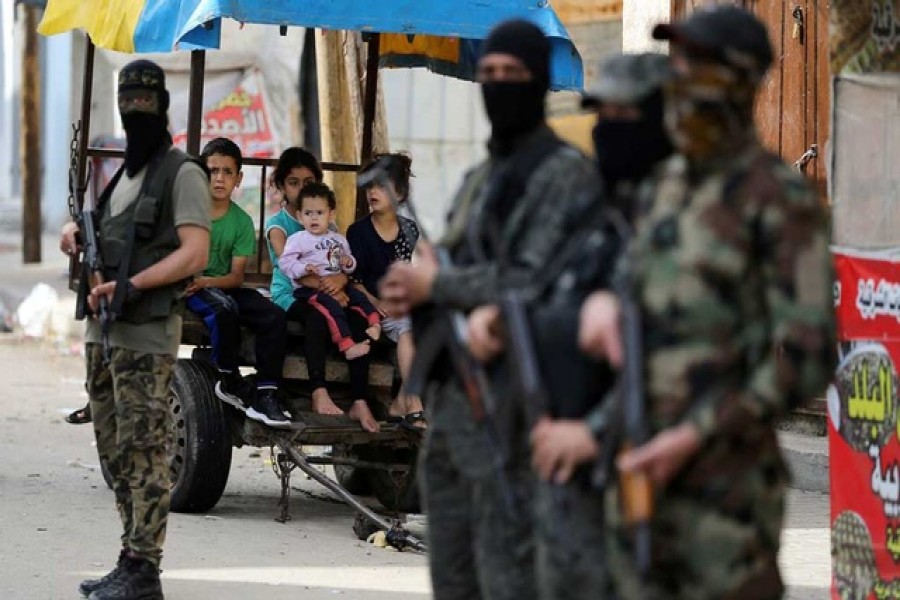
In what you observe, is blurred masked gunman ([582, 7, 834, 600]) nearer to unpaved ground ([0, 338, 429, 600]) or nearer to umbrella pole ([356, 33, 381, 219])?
unpaved ground ([0, 338, 429, 600])

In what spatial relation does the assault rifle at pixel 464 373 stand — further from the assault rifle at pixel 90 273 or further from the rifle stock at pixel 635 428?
the assault rifle at pixel 90 273

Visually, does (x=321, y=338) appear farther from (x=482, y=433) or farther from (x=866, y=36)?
(x=482, y=433)

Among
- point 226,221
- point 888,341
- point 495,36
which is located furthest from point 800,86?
point 495,36

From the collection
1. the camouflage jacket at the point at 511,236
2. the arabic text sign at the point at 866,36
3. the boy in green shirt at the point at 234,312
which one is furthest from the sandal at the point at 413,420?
the camouflage jacket at the point at 511,236

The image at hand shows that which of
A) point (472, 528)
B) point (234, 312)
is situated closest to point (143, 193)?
point (234, 312)

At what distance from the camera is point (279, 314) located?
874 centimetres

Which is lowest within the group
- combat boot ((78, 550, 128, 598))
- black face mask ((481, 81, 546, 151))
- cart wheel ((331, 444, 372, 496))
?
cart wheel ((331, 444, 372, 496))

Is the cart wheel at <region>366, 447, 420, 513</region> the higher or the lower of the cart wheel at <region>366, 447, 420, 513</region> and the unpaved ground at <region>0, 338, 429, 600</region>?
the higher

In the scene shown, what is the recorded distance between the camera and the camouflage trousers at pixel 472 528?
4.32 m

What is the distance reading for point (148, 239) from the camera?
675 cm

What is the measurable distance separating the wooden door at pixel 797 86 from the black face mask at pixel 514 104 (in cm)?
607

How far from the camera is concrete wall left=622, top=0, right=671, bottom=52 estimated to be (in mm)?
11523

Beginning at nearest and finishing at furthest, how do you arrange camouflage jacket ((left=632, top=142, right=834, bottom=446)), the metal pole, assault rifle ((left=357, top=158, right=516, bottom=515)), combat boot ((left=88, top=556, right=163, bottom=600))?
camouflage jacket ((left=632, top=142, right=834, bottom=446)), assault rifle ((left=357, top=158, right=516, bottom=515)), combat boot ((left=88, top=556, right=163, bottom=600)), the metal pole

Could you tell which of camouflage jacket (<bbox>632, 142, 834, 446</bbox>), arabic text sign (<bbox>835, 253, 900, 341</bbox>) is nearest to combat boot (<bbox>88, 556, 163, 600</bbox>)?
arabic text sign (<bbox>835, 253, 900, 341</bbox>)
